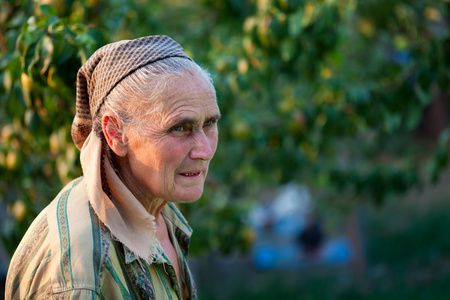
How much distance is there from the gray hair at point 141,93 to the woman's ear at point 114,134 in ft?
0.05

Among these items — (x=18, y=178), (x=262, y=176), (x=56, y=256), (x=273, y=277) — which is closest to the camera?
(x=56, y=256)

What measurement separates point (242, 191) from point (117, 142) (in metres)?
7.77

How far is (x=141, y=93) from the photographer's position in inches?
58.5

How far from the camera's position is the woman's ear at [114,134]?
1.52 metres

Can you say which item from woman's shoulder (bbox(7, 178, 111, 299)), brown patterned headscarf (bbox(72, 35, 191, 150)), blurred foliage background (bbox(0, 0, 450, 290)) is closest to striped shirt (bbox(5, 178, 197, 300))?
woman's shoulder (bbox(7, 178, 111, 299))

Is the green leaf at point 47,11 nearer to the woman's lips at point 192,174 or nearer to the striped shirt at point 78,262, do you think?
the striped shirt at point 78,262

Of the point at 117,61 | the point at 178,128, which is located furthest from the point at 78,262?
the point at 117,61

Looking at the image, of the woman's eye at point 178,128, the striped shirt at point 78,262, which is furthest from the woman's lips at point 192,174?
the striped shirt at point 78,262

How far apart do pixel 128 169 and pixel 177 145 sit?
0.17 m

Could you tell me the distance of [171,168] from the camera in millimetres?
1541

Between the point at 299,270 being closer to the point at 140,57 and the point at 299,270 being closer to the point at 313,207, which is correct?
the point at 313,207

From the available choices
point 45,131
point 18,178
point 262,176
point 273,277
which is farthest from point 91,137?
point 273,277

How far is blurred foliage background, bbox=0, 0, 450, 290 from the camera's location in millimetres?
2295

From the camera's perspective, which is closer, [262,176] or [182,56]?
[182,56]
